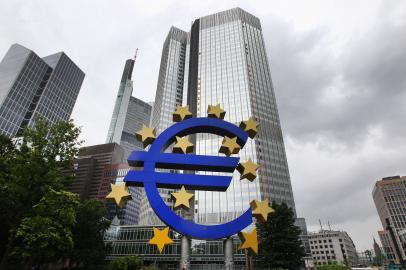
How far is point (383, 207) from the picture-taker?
130 meters

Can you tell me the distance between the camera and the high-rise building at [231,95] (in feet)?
289

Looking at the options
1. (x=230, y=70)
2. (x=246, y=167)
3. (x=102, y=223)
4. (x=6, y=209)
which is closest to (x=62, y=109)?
(x=230, y=70)

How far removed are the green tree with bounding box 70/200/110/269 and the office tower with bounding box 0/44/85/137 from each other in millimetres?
96128

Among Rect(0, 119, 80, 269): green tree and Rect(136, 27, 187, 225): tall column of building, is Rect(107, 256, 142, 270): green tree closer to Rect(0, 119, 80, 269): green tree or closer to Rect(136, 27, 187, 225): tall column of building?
Rect(0, 119, 80, 269): green tree

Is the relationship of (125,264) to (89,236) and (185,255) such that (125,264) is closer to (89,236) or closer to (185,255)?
(89,236)

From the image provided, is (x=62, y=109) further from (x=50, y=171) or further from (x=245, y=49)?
(x=50, y=171)

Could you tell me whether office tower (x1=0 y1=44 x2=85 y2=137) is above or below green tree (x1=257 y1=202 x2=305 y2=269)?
above

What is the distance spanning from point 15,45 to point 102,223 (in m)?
155

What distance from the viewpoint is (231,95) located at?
106m

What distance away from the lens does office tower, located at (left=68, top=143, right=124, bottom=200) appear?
163 m

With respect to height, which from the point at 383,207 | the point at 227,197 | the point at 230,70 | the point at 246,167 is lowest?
the point at 246,167

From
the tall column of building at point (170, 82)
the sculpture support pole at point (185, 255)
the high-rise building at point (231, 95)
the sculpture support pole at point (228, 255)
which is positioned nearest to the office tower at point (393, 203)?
the high-rise building at point (231, 95)

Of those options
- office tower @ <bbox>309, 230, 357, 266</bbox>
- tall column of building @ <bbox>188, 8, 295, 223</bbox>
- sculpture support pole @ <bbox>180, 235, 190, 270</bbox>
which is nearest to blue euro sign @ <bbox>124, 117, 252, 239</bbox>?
sculpture support pole @ <bbox>180, 235, 190, 270</bbox>

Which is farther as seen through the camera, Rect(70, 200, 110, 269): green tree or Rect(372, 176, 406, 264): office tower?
Rect(372, 176, 406, 264): office tower
